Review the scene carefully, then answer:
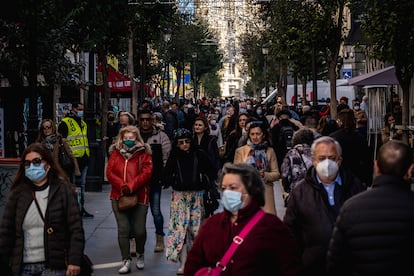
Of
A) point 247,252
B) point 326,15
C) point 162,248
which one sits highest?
point 326,15

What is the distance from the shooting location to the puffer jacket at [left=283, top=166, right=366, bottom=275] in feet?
21.3

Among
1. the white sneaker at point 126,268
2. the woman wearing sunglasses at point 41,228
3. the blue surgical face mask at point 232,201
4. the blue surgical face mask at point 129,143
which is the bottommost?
the white sneaker at point 126,268

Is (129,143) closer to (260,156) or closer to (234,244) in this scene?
(260,156)

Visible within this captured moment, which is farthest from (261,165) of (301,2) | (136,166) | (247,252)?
(301,2)

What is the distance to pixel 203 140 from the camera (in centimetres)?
1332

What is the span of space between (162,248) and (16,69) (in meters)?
6.45

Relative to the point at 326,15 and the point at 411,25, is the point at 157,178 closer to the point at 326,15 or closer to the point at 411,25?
the point at 411,25

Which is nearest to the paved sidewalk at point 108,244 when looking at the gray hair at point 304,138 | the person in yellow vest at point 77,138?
the person in yellow vest at point 77,138

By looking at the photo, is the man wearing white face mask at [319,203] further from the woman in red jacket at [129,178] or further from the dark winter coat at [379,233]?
the woman in red jacket at [129,178]

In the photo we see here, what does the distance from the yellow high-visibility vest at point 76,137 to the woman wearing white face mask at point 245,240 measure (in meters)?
9.11

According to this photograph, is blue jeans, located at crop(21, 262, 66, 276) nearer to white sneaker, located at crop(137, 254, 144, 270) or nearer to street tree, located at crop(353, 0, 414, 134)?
white sneaker, located at crop(137, 254, 144, 270)

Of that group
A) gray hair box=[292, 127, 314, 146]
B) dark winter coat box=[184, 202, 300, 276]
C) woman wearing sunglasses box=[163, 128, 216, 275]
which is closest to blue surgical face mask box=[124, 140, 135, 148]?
woman wearing sunglasses box=[163, 128, 216, 275]

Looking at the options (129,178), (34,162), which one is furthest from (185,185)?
(34,162)

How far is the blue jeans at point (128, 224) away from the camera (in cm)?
1070
